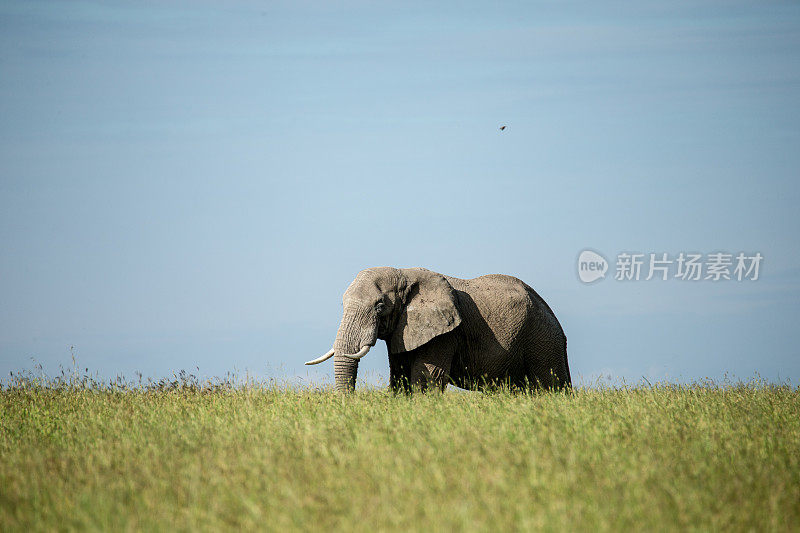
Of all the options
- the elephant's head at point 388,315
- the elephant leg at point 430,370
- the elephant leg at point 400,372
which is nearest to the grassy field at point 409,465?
the elephant leg at point 430,370

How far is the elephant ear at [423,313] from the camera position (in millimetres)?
11352

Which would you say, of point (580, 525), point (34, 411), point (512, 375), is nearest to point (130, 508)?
point (580, 525)

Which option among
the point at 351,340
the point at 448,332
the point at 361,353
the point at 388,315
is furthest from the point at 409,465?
the point at 448,332

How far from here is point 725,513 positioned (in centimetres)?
555

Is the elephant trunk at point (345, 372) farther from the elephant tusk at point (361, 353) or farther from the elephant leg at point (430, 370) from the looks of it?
the elephant leg at point (430, 370)

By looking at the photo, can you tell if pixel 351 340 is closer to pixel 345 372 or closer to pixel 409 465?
pixel 345 372

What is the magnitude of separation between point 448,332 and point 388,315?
3.08ft

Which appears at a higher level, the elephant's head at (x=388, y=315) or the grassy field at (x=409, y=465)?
the elephant's head at (x=388, y=315)

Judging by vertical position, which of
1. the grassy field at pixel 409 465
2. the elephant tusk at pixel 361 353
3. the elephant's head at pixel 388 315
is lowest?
the grassy field at pixel 409 465

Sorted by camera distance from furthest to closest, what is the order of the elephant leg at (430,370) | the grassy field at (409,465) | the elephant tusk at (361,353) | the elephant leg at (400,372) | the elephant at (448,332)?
1. the elephant leg at (400,372)
2. the elephant leg at (430,370)
3. the elephant at (448,332)
4. the elephant tusk at (361,353)
5. the grassy field at (409,465)

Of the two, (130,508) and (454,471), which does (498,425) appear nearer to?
(454,471)

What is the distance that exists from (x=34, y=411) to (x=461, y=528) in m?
7.94

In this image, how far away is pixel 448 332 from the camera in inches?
457

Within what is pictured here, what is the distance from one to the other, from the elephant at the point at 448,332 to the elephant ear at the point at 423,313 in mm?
14
